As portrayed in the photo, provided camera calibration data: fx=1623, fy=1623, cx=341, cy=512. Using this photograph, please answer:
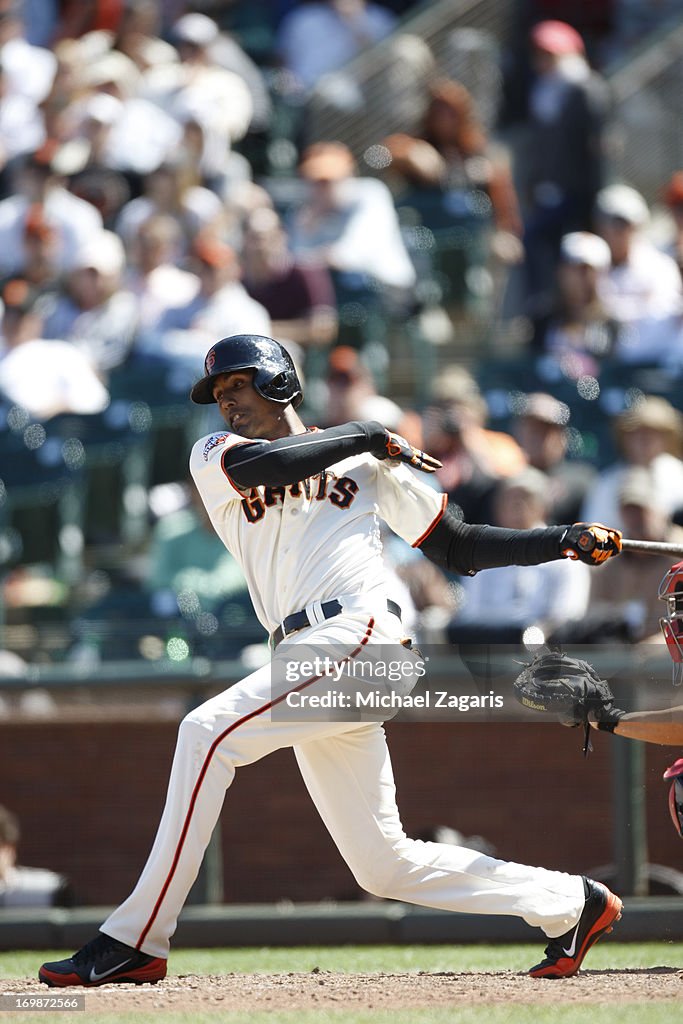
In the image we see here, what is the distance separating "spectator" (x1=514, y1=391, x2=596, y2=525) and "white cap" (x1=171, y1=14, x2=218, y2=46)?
14.6ft

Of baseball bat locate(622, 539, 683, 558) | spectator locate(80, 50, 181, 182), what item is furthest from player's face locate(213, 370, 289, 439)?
spectator locate(80, 50, 181, 182)

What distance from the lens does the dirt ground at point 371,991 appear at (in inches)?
152

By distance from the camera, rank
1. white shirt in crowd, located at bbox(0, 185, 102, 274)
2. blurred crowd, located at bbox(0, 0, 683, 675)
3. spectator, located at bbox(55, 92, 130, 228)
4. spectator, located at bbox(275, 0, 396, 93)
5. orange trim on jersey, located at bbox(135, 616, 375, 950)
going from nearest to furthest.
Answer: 1. orange trim on jersey, located at bbox(135, 616, 375, 950)
2. blurred crowd, located at bbox(0, 0, 683, 675)
3. white shirt in crowd, located at bbox(0, 185, 102, 274)
4. spectator, located at bbox(55, 92, 130, 228)
5. spectator, located at bbox(275, 0, 396, 93)

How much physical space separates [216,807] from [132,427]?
474 centimetres

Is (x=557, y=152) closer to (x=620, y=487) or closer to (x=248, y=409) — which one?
(x=620, y=487)

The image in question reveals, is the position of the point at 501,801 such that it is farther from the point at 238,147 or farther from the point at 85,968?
the point at 238,147

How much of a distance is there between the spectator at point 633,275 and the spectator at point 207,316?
193 centimetres

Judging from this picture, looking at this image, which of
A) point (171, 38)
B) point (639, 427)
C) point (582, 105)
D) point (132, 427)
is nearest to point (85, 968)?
point (639, 427)

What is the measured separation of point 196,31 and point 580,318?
3.90 meters

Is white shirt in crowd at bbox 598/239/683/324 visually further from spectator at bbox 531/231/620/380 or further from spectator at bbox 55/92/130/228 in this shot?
spectator at bbox 55/92/130/228

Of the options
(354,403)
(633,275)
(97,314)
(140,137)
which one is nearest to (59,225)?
(97,314)

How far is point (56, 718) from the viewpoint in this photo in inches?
Result: 269

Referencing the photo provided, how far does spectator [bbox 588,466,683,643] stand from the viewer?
6.33 m

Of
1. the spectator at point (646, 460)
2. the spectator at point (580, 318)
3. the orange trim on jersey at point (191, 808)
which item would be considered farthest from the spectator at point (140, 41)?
the orange trim on jersey at point (191, 808)
